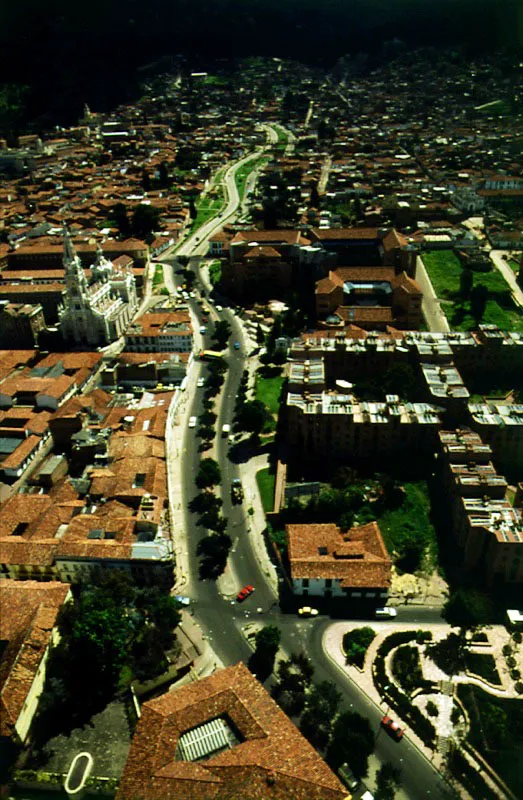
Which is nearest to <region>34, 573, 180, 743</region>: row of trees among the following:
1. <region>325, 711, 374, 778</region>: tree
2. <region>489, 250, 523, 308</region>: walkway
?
<region>325, 711, 374, 778</region>: tree

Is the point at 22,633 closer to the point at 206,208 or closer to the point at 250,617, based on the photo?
the point at 250,617

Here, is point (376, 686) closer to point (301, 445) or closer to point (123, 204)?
point (301, 445)

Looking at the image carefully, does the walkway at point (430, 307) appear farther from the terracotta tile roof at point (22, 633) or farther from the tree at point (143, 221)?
the terracotta tile roof at point (22, 633)

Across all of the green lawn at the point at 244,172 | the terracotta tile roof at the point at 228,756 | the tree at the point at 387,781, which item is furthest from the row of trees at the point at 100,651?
the green lawn at the point at 244,172

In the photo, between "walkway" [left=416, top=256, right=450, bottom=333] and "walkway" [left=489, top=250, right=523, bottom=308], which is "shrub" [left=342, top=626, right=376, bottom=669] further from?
"walkway" [left=489, top=250, right=523, bottom=308]

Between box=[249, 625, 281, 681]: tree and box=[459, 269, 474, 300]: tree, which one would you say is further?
box=[459, 269, 474, 300]: tree

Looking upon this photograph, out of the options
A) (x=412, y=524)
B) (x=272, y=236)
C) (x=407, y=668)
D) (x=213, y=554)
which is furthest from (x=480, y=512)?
(x=272, y=236)

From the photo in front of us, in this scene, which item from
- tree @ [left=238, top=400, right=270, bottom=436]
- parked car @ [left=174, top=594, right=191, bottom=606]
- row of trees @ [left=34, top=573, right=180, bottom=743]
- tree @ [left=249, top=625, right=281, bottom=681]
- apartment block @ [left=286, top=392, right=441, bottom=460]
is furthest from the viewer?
tree @ [left=238, top=400, right=270, bottom=436]
